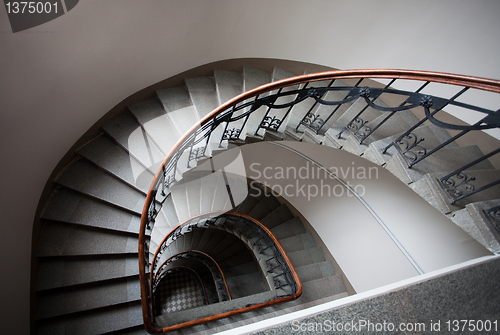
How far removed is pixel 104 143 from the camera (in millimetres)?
4031

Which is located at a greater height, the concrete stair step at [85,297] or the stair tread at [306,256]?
the concrete stair step at [85,297]

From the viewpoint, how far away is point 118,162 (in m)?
3.84

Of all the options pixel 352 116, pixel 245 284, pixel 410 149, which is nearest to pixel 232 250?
pixel 245 284

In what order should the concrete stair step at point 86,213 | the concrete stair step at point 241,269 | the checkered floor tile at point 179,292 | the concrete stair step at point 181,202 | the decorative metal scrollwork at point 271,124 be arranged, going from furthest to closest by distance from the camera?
1. the checkered floor tile at point 179,292
2. the concrete stair step at point 241,269
3. the concrete stair step at point 181,202
4. the decorative metal scrollwork at point 271,124
5. the concrete stair step at point 86,213

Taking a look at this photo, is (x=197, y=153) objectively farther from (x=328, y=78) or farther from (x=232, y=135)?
(x=328, y=78)

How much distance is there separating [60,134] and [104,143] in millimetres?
583

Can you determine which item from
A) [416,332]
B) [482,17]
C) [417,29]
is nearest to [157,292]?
[416,332]

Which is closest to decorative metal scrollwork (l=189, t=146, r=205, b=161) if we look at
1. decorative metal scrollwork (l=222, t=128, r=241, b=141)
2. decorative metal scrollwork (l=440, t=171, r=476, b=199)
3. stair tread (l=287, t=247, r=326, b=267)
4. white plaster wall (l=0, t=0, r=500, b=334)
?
decorative metal scrollwork (l=222, t=128, r=241, b=141)

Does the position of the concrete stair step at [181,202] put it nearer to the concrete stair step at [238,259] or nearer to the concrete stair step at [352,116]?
the concrete stair step at [238,259]

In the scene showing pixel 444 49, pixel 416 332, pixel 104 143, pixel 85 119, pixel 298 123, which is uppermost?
pixel 85 119

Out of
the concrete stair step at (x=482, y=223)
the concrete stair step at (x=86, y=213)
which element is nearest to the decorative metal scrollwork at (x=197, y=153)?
the concrete stair step at (x=86, y=213)

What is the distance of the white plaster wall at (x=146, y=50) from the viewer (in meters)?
2.93

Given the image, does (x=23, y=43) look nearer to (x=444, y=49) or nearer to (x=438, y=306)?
(x=438, y=306)

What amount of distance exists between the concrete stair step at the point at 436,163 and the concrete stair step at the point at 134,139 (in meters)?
3.17
